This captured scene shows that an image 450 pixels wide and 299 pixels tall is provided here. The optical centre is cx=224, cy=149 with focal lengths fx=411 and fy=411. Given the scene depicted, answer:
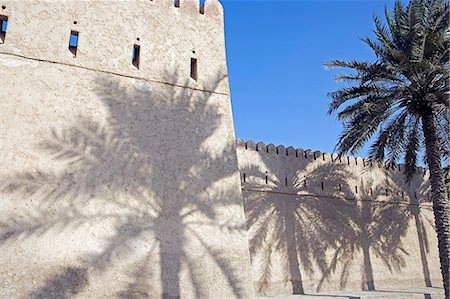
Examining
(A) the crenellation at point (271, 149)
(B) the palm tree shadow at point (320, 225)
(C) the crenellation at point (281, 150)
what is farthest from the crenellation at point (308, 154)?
(A) the crenellation at point (271, 149)

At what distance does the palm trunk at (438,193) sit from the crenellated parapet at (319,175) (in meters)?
1.05

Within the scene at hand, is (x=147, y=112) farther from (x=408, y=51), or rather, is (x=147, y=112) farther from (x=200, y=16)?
(x=408, y=51)

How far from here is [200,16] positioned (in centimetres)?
719

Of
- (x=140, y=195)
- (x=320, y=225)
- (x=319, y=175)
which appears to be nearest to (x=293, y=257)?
(x=320, y=225)

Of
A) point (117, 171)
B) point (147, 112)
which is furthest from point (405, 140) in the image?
point (117, 171)

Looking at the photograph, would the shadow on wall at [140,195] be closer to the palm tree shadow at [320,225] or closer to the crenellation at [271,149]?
the palm tree shadow at [320,225]

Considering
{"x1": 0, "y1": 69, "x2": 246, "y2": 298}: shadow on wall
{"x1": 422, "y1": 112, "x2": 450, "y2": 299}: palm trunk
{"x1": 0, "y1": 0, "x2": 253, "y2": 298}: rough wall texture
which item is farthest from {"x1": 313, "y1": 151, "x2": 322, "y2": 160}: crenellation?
{"x1": 0, "y1": 69, "x2": 246, "y2": 298}: shadow on wall

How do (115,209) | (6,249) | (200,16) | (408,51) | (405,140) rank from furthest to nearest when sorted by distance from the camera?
1. (405,140)
2. (408,51)
3. (200,16)
4. (115,209)
5. (6,249)

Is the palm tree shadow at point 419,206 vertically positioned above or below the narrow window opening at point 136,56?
below

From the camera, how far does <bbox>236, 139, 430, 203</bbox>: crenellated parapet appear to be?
9.60 m

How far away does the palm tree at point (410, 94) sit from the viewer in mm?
8141

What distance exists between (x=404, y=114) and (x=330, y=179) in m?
2.63

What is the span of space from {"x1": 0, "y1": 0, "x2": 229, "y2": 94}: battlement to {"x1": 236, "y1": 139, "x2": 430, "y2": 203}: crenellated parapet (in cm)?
312

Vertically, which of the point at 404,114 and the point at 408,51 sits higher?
the point at 408,51
